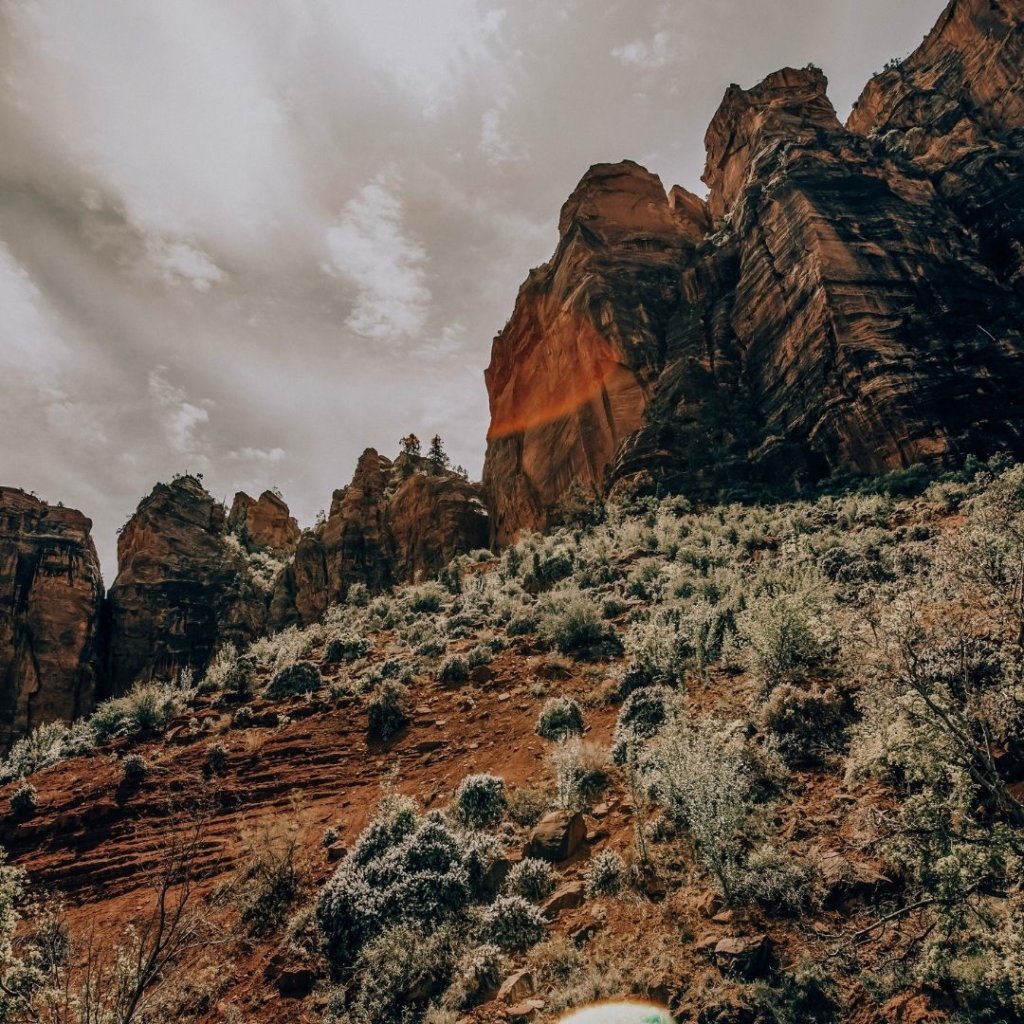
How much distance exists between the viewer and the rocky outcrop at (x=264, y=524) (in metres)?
58.8

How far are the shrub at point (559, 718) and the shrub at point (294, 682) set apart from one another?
7.90m

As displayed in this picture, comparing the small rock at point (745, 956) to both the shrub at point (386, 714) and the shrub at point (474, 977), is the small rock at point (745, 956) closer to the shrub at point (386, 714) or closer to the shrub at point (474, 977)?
the shrub at point (474, 977)

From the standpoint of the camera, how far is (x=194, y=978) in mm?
8016

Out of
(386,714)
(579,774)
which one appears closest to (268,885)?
(579,774)

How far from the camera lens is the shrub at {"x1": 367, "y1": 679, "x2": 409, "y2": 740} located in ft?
48.4

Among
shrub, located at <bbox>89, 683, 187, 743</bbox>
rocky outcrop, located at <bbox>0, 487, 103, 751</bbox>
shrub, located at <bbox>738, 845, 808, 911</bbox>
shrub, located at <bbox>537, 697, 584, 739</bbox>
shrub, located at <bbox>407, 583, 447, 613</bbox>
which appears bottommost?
shrub, located at <bbox>738, 845, 808, 911</bbox>

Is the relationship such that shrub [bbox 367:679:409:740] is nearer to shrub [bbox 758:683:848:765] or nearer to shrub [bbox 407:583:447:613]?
shrub [bbox 758:683:848:765]

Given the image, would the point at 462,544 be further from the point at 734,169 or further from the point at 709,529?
the point at 734,169

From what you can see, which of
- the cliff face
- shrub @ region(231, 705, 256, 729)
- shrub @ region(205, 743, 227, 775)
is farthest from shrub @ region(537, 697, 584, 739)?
the cliff face

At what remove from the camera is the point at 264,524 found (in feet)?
201

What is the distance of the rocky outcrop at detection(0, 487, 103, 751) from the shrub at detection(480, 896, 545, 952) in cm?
3993

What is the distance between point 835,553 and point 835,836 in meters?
10.8

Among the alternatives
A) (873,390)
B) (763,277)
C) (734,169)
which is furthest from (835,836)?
(734,169)

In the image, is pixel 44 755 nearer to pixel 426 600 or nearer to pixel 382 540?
pixel 426 600
